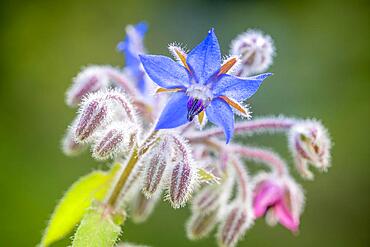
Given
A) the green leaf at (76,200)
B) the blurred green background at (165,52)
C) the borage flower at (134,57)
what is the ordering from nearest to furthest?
the green leaf at (76,200), the borage flower at (134,57), the blurred green background at (165,52)

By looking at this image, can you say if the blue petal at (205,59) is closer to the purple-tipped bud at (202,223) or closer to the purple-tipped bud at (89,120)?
the purple-tipped bud at (89,120)

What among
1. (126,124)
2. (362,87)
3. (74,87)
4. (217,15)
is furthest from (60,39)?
(126,124)

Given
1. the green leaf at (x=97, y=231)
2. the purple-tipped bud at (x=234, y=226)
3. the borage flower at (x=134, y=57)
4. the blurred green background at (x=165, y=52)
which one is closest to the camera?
the green leaf at (x=97, y=231)

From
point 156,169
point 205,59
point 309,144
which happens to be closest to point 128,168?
point 156,169

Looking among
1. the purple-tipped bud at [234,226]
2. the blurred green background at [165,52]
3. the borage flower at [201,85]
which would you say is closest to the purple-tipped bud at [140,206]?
the purple-tipped bud at [234,226]

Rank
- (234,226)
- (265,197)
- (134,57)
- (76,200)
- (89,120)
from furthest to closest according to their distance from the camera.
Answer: (134,57)
(265,197)
(234,226)
(76,200)
(89,120)

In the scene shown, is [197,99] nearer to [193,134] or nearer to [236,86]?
[236,86]

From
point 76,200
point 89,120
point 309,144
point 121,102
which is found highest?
point 309,144
